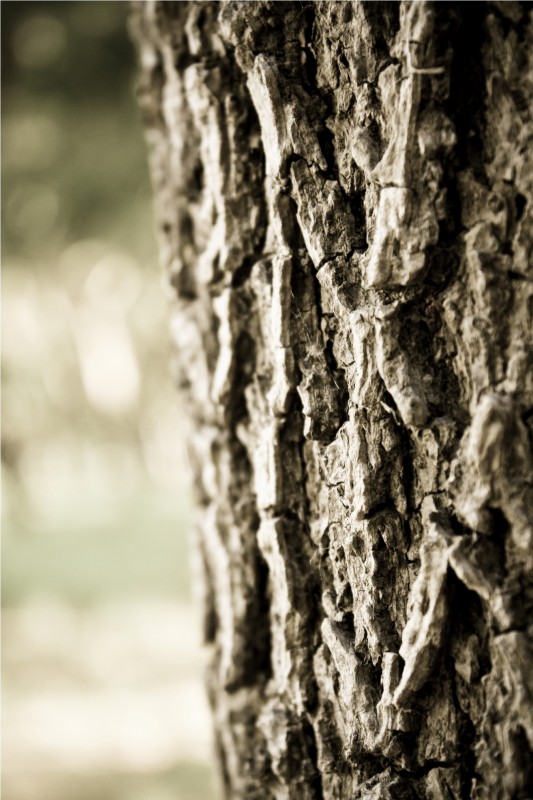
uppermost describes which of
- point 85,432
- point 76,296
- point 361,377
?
point 76,296

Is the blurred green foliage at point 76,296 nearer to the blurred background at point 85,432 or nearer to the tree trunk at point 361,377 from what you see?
the blurred background at point 85,432

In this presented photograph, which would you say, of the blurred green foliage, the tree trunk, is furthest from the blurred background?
the tree trunk

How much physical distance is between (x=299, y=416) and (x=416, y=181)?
7.4 inches

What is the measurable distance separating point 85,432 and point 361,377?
171 cm

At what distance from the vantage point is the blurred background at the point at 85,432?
4.16ft

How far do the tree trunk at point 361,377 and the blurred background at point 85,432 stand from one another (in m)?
0.19

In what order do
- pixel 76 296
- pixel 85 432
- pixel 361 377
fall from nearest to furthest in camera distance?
pixel 361 377 → pixel 76 296 → pixel 85 432

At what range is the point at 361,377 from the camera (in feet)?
1.49

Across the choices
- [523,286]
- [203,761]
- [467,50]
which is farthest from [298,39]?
[203,761]

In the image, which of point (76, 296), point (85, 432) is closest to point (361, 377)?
point (76, 296)

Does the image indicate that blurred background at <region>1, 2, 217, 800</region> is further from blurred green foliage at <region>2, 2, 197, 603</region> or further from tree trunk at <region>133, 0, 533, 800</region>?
tree trunk at <region>133, 0, 533, 800</region>

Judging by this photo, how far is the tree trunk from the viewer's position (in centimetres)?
39

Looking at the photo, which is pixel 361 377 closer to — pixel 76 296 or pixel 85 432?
pixel 76 296

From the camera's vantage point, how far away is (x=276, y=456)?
523 mm
